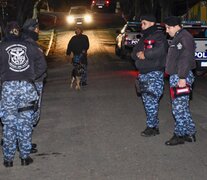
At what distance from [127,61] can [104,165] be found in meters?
16.3

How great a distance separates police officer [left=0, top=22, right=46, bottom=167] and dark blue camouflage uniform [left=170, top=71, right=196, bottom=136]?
2.14 meters

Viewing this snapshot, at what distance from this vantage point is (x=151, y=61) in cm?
854

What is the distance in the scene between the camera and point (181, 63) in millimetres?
7824

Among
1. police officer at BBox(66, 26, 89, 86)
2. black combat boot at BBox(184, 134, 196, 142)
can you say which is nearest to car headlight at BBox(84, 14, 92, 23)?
police officer at BBox(66, 26, 89, 86)

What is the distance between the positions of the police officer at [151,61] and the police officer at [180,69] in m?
0.43

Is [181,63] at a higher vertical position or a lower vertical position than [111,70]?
higher

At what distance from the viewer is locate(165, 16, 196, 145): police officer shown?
25.7 ft

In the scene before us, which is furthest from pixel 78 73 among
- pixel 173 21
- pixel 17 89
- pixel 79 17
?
pixel 79 17

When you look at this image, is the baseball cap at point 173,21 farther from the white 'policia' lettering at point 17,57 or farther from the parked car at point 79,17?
the parked car at point 79,17

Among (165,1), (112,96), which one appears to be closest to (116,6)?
(165,1)

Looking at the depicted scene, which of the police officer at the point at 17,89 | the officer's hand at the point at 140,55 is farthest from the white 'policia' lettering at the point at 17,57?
the officer's hand at the point at 140,55

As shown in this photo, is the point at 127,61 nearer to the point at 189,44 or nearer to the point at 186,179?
the point at 189,44

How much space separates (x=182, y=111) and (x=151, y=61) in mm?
990

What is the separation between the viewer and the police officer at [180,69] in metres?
7.84
